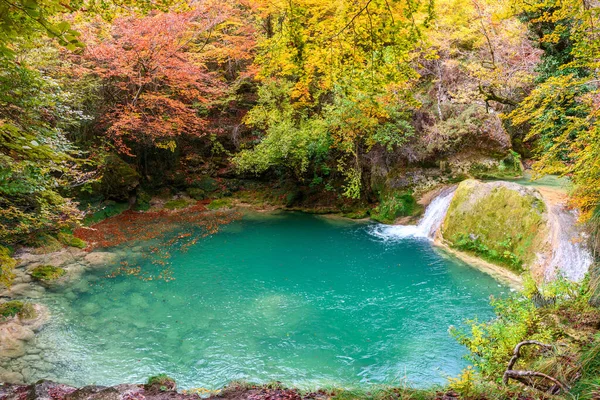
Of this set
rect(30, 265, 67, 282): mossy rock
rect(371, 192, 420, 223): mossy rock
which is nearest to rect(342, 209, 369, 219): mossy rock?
rect(371, 192, 420, 223): mossy rock

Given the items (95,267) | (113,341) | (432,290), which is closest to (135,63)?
(95,267)

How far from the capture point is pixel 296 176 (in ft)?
52.1

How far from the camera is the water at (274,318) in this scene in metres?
6.09

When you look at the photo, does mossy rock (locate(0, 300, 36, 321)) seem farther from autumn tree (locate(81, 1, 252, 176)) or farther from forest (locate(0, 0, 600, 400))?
autumn tree (locate(81, 1, 252, 176))

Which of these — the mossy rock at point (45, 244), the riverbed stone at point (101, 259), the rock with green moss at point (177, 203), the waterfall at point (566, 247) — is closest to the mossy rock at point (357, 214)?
the waterfall at point (566, 247)

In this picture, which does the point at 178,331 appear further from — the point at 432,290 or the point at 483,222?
the point at 483,222

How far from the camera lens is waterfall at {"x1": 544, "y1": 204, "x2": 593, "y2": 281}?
778cm

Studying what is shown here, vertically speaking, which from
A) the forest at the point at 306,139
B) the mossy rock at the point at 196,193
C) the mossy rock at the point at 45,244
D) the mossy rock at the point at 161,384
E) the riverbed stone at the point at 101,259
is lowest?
the riverbed stone at the point at 101,259

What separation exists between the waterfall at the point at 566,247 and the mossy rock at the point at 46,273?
11.3m

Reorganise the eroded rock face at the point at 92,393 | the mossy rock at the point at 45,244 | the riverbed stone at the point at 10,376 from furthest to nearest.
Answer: the mossy rock at the point at 45,244 < the riverbed stone at the point at 10,376 < the eroded rock face at the point at 92,393

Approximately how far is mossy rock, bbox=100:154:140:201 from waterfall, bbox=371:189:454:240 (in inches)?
366

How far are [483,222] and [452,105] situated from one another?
4945mm

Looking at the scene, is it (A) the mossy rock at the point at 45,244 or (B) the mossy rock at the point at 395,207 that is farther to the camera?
(B) the mossy rock at the point at 395,207

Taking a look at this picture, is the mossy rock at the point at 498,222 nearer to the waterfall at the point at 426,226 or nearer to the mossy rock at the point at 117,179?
the waterfall at the point at 426,226
